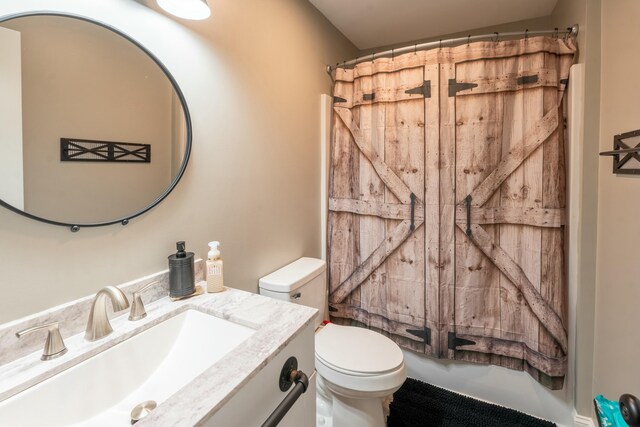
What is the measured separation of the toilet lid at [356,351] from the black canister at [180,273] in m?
0.80

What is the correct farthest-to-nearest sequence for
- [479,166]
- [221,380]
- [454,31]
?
[454,31] < [479,166] < [221,380]

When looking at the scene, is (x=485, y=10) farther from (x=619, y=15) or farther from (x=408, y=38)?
(x=619, y=15)

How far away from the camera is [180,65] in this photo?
119 centimetres

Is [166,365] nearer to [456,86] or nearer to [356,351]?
[356,351]

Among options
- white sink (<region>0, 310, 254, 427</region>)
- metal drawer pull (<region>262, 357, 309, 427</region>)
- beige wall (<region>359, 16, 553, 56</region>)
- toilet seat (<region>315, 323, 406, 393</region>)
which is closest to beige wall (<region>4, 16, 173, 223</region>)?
white sink (<region>0, 310, 254, 427</region>)

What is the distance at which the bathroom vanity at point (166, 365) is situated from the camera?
0.67 meters

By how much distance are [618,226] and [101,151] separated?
2.13 meters

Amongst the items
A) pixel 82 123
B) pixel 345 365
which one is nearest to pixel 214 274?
pixel 82 123

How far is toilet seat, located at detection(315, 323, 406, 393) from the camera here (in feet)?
4.66

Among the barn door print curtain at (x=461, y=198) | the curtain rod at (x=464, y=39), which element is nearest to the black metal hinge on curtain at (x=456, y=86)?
the barn door print curtain at (x=461, y=198)

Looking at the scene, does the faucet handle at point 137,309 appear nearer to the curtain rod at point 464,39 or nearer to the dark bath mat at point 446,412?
the dark bath mat at point 446,412

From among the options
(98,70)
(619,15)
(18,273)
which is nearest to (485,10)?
(619,15)

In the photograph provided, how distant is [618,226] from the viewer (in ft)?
4.47

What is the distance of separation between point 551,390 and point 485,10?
2.53 metres
